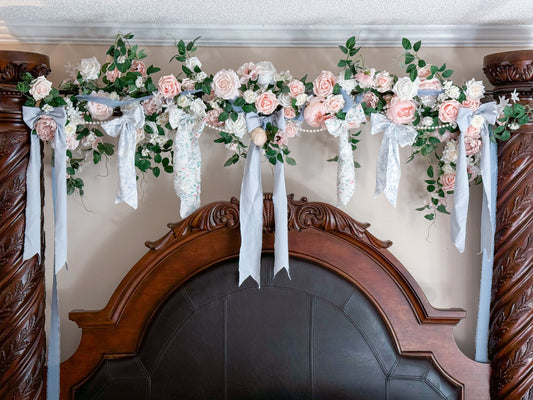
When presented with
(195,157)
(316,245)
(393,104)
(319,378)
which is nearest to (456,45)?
(393,104)

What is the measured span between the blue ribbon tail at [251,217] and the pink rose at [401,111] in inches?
18.4

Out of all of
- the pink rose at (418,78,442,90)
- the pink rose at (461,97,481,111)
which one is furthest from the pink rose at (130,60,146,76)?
the pink rose at (461,97,481,111)

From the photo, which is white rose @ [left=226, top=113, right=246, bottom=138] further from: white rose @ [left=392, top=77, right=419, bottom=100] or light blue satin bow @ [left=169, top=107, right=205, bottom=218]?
white rose @ [left=392, top=77, right=419, bottom=100]

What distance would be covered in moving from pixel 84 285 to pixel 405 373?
1.23 m

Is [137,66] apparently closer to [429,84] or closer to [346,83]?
[346,83]

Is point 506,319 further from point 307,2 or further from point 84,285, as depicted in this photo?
point 84,285

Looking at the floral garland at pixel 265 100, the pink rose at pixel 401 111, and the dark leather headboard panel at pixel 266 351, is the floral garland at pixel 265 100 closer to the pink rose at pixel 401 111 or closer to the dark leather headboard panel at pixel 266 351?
the pink rose at pixel 401 111

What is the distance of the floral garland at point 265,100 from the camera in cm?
219

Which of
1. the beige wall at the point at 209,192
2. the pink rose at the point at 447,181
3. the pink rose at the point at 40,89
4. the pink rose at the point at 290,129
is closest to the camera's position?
the pink rose at the point at 40,89

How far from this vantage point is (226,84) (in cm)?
217

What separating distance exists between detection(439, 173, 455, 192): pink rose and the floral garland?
92 millimetres

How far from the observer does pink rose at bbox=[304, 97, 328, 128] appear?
2191 mm

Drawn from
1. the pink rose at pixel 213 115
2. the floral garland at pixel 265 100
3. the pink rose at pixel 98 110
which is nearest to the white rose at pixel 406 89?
the floral garland at pixel 265 100

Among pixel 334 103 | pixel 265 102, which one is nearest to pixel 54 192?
pixel 265 102
